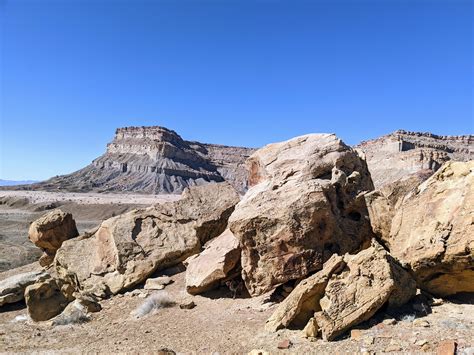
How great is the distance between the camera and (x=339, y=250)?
32.3 feet

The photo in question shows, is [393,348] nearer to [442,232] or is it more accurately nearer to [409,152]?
[442,232]

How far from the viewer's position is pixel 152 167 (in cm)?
13275

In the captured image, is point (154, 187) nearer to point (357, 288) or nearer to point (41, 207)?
point (41, 207)

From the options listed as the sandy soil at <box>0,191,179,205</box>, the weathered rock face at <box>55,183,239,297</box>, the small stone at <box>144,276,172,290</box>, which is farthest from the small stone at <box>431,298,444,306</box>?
the sandy soil at <box>0,191,179,205</box>

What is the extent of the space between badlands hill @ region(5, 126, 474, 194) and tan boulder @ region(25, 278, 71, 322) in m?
81.4

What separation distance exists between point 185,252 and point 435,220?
7940 millimetres

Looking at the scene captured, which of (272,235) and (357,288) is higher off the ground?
(272,235)

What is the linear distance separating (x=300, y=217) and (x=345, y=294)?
2.56m

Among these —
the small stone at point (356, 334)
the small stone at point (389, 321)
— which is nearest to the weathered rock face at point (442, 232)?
the small stone at point (389, 321)

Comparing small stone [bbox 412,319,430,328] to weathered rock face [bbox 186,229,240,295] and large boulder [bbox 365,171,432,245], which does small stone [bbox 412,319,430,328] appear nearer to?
large boulder [bbox 365,171,432,245]

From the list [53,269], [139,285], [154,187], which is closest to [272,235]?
[139,285]

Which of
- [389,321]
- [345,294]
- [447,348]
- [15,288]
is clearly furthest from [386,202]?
[15,288]

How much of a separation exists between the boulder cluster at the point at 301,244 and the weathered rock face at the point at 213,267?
0.03 meters

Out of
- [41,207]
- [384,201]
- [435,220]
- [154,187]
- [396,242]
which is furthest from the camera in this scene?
[154,187]
